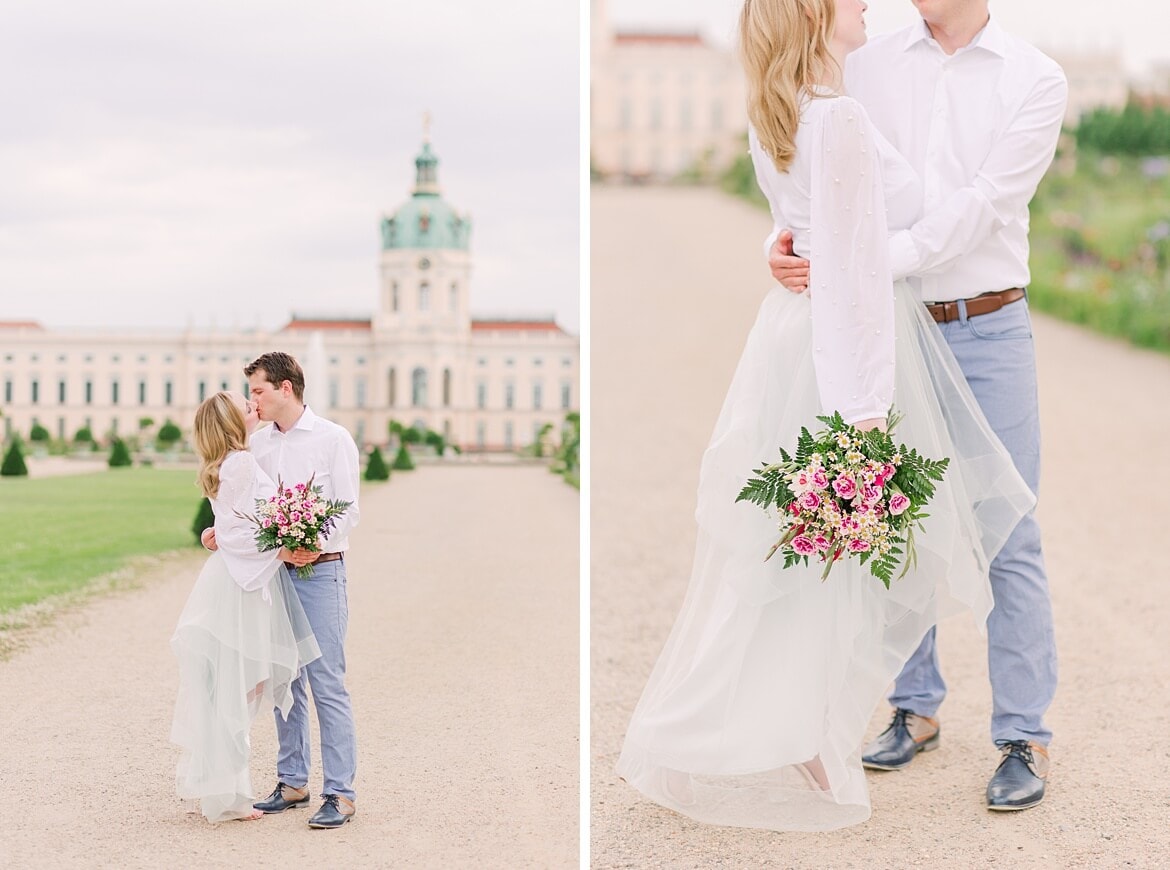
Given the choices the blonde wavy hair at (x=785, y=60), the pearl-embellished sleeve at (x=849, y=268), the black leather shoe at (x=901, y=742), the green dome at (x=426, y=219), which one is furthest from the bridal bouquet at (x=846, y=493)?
the green dome at (x=426, y=219)

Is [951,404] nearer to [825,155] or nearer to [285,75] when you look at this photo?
[825,155]

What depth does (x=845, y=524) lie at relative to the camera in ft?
11.6

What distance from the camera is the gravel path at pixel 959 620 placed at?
3.78 metres

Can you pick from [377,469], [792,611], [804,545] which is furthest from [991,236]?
[377,469]

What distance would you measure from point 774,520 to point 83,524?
9.71 feet

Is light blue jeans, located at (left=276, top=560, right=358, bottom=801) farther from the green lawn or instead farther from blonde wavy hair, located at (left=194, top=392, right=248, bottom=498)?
the green lawn

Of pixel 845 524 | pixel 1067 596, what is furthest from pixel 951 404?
pixel 1067 596

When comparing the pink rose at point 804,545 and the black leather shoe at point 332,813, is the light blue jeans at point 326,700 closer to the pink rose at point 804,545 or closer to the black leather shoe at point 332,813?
the black leather shoe at point 332,813

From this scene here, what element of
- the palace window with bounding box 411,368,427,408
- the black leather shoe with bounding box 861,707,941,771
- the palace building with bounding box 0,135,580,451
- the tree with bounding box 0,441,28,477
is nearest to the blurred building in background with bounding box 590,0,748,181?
the palace building with bounding box 0,135,580,451

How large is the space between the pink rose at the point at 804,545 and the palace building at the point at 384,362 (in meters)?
2.07

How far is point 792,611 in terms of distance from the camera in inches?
148

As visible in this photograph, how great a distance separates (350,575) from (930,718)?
2.05m

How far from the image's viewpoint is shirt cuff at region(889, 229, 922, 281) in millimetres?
3689

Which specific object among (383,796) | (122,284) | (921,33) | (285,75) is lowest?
(383,796)
